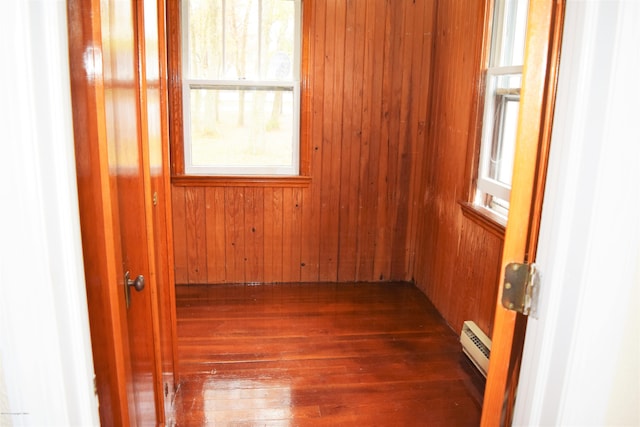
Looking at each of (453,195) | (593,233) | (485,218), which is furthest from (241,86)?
(593,233)

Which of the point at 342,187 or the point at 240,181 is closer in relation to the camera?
the point at 240,181

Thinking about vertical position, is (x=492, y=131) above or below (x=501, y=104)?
below

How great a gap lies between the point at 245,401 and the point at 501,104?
210cm

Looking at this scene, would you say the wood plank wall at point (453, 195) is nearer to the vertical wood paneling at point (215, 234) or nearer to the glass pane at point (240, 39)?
the glass pane at point (240, 39)

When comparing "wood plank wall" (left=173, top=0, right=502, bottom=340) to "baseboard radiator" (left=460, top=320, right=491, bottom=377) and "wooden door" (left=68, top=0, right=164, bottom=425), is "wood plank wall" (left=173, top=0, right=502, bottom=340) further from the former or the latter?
"wooden door" (left=68, top=0, right=164, bottom=425)

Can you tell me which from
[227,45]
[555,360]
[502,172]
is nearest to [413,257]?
[502,172]

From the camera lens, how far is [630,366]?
2.85ft

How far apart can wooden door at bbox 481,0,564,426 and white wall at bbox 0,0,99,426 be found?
79 centimetres

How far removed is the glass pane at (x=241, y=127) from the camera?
3615 millimetres

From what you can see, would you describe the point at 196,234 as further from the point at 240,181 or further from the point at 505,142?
the point at 505,142

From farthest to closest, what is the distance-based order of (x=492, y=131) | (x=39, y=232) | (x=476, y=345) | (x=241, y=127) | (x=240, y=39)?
(x=241, y=127), (x=240, y=39), (x=492, y=131), (x=476, y=345), (x=39, y=232)

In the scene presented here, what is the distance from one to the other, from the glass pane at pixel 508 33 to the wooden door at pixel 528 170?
1.83 meters

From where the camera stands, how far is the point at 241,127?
3.67 meters

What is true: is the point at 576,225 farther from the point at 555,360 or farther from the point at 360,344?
the point at 360,344
